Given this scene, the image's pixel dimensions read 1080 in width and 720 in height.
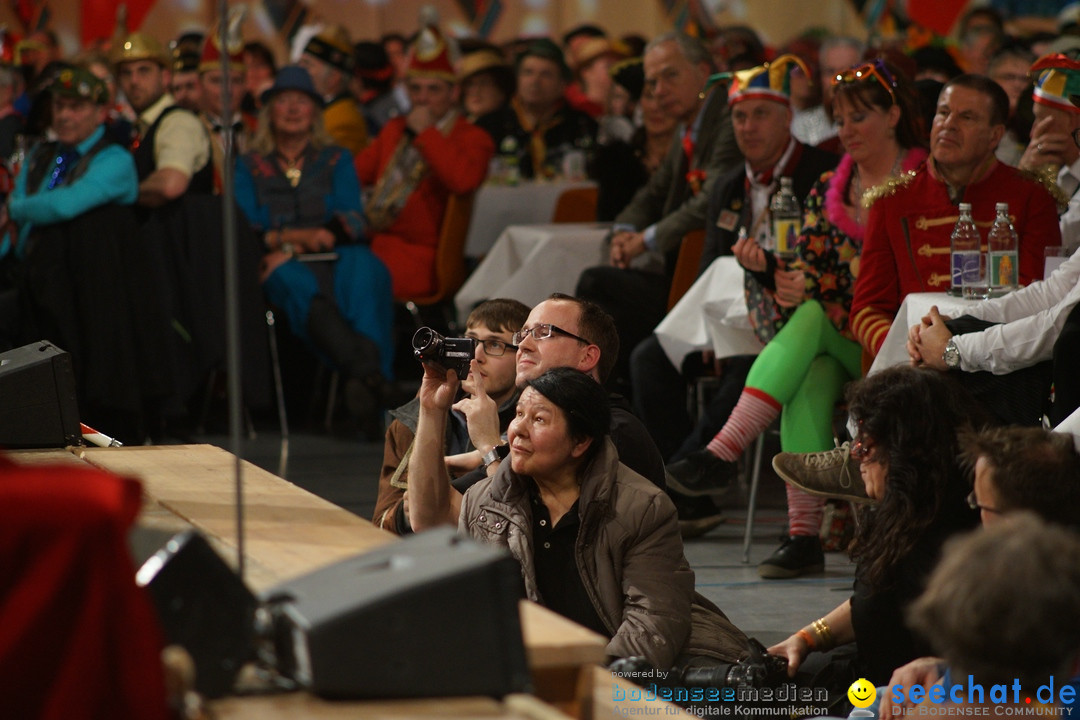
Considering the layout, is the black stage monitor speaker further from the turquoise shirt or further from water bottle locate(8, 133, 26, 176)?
water bottle locate(8, 133, 26, 176)

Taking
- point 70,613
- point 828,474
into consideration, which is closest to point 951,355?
point 828,474

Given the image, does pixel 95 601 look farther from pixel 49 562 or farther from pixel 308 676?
pixel 308 676

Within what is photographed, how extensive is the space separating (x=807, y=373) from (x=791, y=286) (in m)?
0.26

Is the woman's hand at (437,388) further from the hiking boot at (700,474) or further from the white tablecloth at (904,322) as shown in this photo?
the hiking boot at (700,474)

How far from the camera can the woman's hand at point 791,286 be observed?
4.10 m

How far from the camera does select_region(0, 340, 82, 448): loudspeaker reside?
9.29 feet

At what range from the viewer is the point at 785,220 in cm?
431

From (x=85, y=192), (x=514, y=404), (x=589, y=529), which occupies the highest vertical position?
(x=85, y=192)

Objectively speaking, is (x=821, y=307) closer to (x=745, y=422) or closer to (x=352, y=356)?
(x=745, y=422)

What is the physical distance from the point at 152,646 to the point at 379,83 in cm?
830

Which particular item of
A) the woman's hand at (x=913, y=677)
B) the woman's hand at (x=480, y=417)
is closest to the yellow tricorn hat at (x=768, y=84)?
the woman's hand at (x=480, y=417)

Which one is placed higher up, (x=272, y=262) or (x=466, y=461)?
(x=272, y=262)

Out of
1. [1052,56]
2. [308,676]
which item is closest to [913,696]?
[308,676]

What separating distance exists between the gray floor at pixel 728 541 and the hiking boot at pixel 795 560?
27 mm
